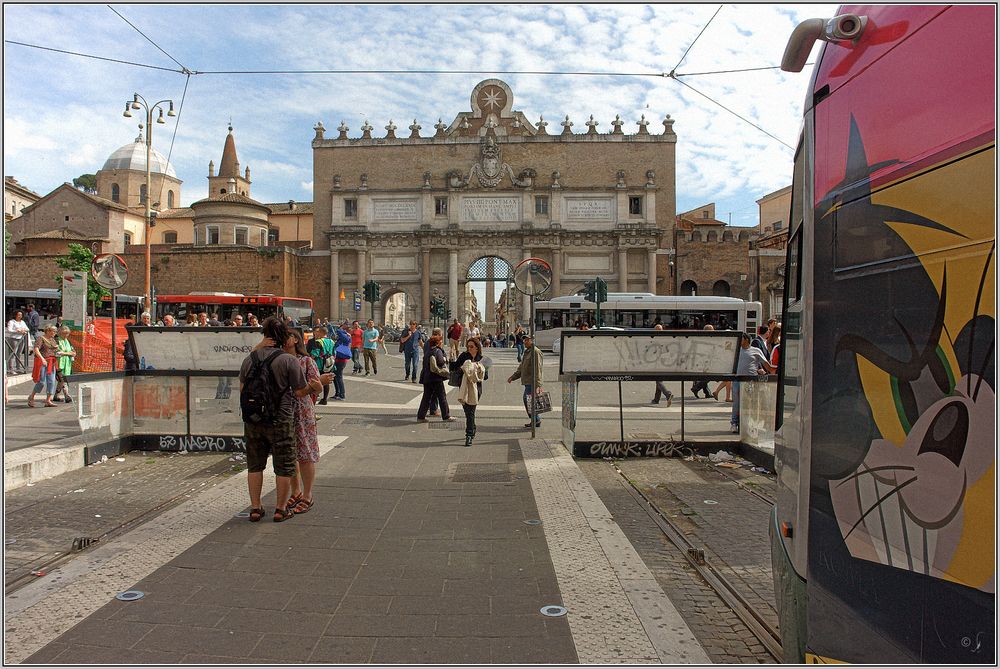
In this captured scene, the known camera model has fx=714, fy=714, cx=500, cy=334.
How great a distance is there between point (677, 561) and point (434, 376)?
7.18m

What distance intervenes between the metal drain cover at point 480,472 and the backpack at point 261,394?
256 centimetres

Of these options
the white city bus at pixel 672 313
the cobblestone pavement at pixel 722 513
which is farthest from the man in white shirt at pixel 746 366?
the white city bus at pixel 672 313

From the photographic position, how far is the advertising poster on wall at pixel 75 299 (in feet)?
40.4

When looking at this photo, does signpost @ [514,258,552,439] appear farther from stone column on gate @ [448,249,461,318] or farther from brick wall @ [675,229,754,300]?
brick wall @ [675,229,754,300]

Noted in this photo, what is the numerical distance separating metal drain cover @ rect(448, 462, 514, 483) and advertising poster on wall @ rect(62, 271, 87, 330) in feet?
25.9

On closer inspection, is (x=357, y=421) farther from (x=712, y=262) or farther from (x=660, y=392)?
(x=712, y=262)

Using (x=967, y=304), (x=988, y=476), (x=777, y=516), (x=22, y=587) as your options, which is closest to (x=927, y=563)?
(x=988, y=476)

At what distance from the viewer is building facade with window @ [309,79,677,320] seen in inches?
2042

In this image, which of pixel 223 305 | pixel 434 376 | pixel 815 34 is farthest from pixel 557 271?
pixel 815 34

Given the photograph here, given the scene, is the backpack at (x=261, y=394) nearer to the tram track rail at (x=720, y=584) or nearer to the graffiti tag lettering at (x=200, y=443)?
the tram track rail at (x=720, y=584)

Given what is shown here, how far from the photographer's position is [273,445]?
5844 millimetres

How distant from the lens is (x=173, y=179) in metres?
81.8

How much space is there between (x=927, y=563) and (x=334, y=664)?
8.59 feet

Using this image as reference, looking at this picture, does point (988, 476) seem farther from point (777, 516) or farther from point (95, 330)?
point (95, 330)
